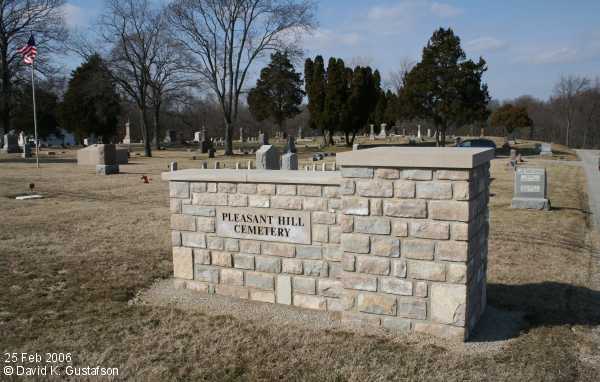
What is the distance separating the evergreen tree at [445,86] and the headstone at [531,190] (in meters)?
24.5

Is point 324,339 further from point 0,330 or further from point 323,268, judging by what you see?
point 0,330

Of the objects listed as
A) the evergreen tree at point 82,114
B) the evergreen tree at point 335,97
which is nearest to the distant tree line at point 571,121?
the evergreen tree at point 335,97

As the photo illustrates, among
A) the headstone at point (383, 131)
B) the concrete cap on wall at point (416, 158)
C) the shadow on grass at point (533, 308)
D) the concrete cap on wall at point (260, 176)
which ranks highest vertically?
the headstone at point (383, 131)

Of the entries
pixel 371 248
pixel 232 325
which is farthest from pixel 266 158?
pixel 371 248

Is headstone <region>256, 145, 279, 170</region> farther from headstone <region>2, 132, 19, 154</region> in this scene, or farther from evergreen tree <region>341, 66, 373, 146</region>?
evergreen tree <region>341, 66, 373, 146</region>

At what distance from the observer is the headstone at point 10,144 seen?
31.5 m

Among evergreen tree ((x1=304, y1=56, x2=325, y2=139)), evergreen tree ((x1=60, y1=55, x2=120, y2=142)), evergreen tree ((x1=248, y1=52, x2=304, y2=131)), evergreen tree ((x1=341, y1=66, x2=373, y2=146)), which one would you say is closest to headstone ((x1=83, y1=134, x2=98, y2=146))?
evergreen tree ((x1=60, y1=55, x2=120, y2=142))

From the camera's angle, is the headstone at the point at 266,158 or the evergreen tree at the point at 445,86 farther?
the evergreen tree at the point at 445,86

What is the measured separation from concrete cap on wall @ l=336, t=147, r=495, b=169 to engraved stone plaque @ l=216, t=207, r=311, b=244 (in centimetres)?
90

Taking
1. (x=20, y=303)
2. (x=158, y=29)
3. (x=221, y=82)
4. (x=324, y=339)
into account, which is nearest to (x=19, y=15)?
(x=158, y=29)

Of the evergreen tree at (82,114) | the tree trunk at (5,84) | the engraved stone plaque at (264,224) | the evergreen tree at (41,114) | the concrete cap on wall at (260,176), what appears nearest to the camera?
the concrete cap on wall at (260,176)

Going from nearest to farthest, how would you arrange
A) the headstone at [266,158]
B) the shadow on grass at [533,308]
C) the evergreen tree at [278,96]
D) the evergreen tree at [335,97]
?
1. the shadow on grass at [533,308]
2. the headstone at [266,158]
3. the evergreen tree at [335,97]
4. the evergreen tree at [278,96]

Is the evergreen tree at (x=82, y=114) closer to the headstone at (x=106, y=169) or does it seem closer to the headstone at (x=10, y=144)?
the headstone at (x=10, y=144)

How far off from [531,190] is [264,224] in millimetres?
8977
